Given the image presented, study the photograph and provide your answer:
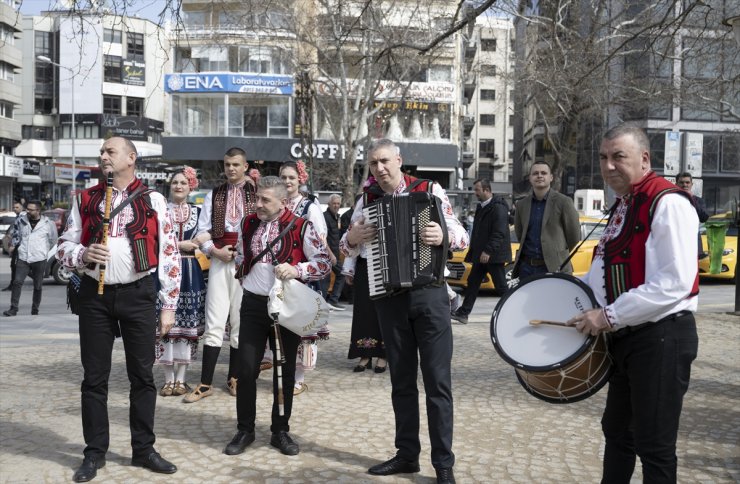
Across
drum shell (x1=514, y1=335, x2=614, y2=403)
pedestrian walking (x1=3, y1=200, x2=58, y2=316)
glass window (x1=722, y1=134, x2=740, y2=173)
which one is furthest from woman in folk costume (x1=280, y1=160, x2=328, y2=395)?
glass window (x1=722, y1=134, x2=740, y2=173)

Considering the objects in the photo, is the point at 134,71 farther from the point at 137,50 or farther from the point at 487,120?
the point at 487,120

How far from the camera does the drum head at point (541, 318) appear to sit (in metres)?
3.37

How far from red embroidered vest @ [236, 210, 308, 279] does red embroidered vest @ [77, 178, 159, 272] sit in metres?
0.73

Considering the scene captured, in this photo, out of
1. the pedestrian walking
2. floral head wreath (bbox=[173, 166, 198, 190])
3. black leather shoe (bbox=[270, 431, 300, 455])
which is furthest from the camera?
the pedestrian walking

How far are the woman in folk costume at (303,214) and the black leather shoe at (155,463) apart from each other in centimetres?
163

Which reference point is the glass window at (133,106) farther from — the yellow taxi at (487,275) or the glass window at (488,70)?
the yellow taxi at (487,275)

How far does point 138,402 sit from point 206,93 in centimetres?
3442

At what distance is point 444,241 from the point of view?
432 cm

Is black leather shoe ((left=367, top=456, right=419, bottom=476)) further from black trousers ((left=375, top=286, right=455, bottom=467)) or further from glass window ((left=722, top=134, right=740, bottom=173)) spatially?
glass window ((left=722, top=134, right=740, bottom=173))

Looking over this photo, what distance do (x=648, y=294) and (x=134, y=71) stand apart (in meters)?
70.0

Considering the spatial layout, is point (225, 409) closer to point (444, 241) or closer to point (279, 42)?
point (444, 241)

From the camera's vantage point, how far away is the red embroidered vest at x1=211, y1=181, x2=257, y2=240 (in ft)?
20.9

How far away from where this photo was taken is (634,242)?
127 inches

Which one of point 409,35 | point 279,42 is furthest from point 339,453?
point 279,42
